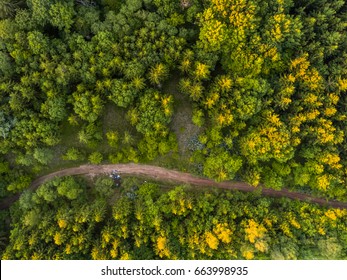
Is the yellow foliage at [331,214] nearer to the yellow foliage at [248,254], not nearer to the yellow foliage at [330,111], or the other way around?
the yellow foliage at [248,254]

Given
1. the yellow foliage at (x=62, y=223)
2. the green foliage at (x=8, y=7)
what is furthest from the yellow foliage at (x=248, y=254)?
the green foliage at (x=8, y=7)

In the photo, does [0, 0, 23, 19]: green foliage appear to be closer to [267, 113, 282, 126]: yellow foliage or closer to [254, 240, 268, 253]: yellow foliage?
[267, 113, 282, 126]: yellow foliage

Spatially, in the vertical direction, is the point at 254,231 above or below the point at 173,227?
below

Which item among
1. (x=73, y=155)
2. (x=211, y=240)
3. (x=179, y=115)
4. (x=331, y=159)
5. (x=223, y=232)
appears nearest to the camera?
(x=211, y=240)

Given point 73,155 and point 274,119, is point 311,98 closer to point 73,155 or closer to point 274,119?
point 274,119

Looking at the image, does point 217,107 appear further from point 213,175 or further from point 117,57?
point 117,57

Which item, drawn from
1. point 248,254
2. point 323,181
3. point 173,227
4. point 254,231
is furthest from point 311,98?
point 173,227

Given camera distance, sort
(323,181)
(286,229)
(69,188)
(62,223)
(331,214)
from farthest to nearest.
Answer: (69,188), (331,214), (323,181), (286,229), (62,223)
